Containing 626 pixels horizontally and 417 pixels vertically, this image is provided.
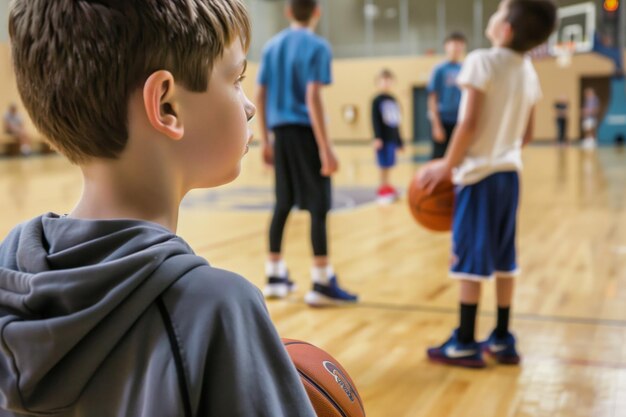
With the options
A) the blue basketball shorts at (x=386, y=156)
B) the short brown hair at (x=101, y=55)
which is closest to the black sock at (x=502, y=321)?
the short brown hair at (x=101, y=55)

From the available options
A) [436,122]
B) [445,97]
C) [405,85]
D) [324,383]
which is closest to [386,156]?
[436,122]

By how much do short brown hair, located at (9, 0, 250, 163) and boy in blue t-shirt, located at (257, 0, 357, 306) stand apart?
10.1ft

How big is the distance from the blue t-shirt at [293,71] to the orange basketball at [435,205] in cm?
100

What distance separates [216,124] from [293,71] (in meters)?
3.26

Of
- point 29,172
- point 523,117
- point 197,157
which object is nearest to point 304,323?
point 523,117

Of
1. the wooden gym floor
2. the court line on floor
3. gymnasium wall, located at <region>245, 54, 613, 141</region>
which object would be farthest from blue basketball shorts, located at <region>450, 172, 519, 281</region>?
gymnasium wall, located at <region>245, 54, 613, 141</region>

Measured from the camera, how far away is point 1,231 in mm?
6211

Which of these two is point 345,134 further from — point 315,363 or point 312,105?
point 315,363

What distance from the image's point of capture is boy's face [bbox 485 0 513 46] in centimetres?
296

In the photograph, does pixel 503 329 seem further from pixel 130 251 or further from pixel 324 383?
pixel 130 251

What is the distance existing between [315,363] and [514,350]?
6.07 feet

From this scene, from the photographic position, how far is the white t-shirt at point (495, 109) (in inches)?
116

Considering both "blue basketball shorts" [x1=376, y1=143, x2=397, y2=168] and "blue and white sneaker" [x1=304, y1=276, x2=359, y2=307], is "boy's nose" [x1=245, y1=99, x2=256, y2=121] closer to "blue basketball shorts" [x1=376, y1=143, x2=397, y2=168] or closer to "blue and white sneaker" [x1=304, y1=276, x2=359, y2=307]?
"blue and white sneaker" [x1=304, y1=276, x2=359, y2=307]

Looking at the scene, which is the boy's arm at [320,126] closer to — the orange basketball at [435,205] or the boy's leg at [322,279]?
the boy's leg at [322,279]
